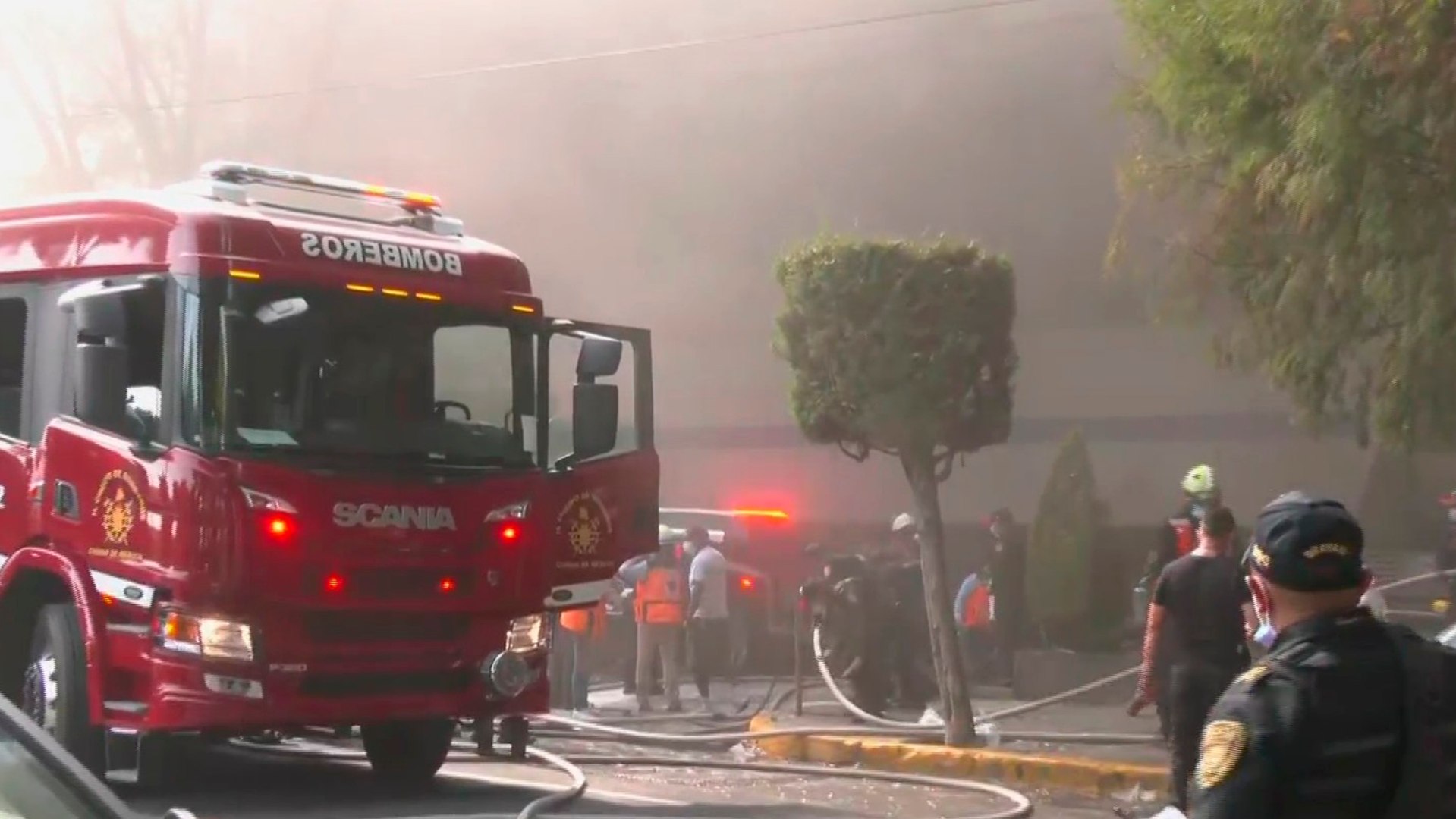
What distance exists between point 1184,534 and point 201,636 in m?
4.81

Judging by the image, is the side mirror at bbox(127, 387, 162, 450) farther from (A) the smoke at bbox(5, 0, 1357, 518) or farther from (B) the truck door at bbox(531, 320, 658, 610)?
(A) the smoke at bbox(5, 0, 1357, 518)

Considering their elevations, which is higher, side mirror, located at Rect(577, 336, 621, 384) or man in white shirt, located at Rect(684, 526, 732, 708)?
side mirror, located at Rect(577, 336, 621, 384)

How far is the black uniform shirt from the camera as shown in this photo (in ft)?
6.91

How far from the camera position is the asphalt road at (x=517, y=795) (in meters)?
6.81

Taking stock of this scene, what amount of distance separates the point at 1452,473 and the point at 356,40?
13.8 metres

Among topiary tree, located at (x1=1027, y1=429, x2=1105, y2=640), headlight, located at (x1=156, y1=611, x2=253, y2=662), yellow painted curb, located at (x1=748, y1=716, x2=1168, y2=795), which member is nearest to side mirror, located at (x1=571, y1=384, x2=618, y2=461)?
headlight, located at (x1=156, y1=611, x2=253, y2=662)

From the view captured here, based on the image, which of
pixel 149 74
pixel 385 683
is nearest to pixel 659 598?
pixel 385 683

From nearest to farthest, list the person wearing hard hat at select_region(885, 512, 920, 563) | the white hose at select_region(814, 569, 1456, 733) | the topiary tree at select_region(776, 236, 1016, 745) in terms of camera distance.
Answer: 1. the topiary tree at select_region(776, 236, 1016, 745)
2. the white hose at select_region(814, 569, 1456, 733)
3. the person wearing hard hat at select_region(885, 512, 920, 563)

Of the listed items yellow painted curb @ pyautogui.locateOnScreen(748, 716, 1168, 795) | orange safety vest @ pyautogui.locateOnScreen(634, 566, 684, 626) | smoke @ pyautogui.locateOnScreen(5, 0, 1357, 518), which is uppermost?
smoke @ pyautogui.locateOnScreen(5, 0, 1357, 518)

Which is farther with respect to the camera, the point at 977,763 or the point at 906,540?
the point at 906,540

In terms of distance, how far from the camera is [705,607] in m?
12.4

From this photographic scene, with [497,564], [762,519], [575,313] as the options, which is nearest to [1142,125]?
[497,564]

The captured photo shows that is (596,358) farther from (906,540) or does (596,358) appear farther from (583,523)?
(906,540)

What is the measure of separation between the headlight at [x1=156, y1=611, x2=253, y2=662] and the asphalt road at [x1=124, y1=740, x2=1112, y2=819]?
2.30 feet
